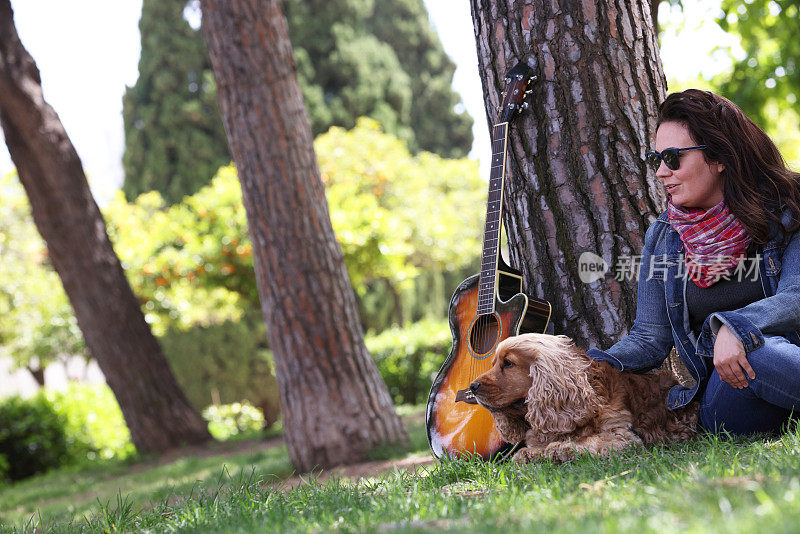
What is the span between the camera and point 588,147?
11.4 feet

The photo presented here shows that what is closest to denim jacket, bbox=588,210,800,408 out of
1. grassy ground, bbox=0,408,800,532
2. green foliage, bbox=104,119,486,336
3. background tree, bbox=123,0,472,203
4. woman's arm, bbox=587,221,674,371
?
woman's arm, bbox=587,221,674,371

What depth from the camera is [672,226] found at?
10.00ft

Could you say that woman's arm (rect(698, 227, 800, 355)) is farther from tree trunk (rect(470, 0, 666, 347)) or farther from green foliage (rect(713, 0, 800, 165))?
green foliage (rect(713, 0, 800, 165))

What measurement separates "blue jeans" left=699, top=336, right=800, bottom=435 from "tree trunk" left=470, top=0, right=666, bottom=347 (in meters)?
0.62

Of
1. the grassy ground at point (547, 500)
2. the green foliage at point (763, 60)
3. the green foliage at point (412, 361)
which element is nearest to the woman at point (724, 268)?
the grassy ground at point (547, 500)

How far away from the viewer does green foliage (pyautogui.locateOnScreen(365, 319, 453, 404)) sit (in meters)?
12.3

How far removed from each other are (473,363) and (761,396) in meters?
1.18

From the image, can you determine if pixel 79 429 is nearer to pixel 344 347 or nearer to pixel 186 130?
pixel 344 347

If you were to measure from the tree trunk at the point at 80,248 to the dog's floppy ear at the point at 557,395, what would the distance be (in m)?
7.17

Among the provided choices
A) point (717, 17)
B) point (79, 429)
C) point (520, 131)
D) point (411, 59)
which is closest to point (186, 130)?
point (411, 59)

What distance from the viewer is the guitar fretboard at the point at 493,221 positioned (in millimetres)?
3361

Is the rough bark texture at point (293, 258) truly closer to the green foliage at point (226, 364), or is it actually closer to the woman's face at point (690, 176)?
the woman's face at point (690, 176)

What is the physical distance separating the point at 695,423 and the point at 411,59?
22781 millimetres

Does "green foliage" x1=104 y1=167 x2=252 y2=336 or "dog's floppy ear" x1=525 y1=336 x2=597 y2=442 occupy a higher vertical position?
"green foliage" x1=104 y1=167 x2=252 y2=336
